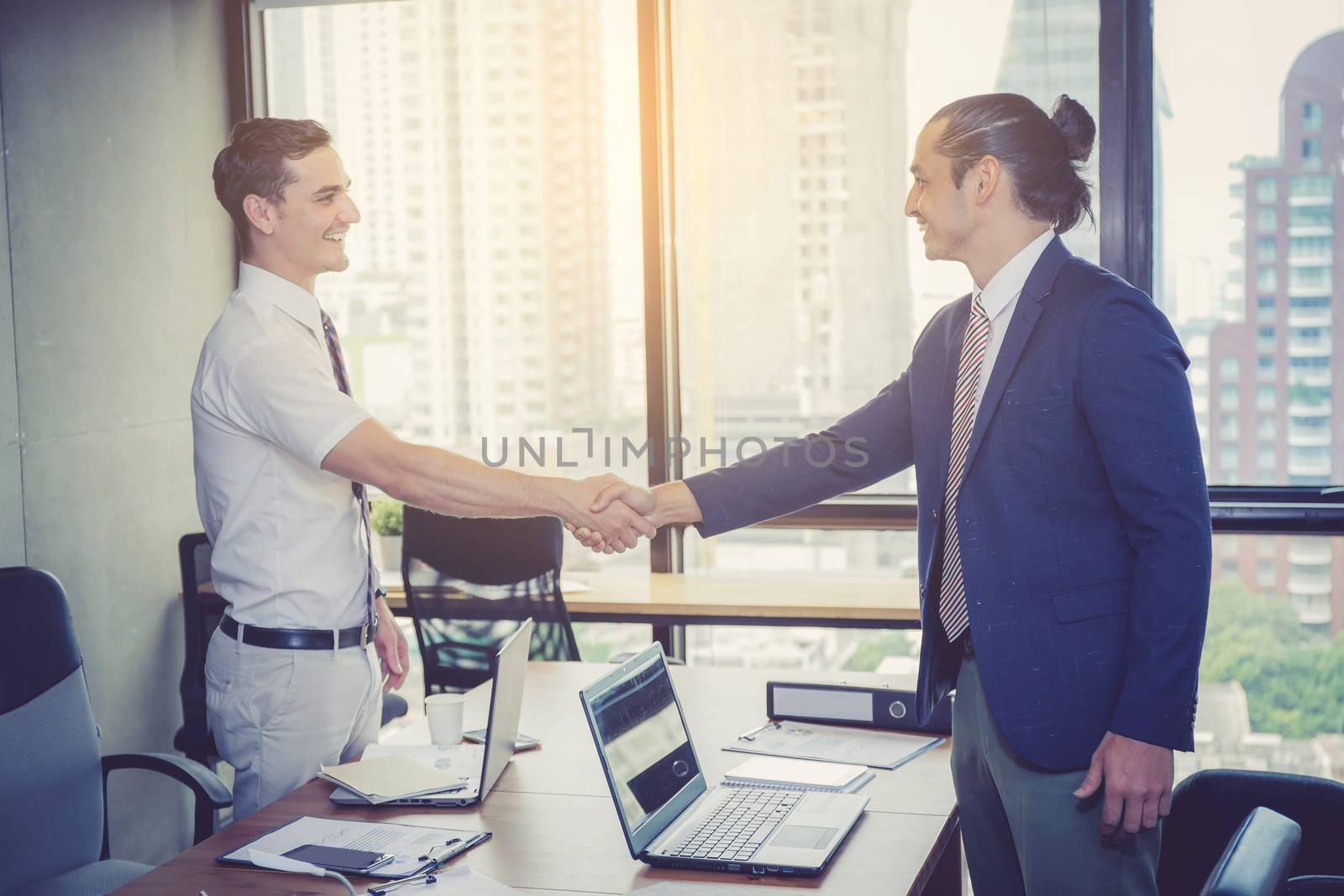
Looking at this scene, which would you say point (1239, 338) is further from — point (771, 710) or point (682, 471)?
point (771, 710)

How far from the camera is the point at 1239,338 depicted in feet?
13.0

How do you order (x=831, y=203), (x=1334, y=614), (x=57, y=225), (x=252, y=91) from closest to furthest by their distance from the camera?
(x=57, y=225), (x=1334, y=614), (x=831, y=203), (x=252, y=91)

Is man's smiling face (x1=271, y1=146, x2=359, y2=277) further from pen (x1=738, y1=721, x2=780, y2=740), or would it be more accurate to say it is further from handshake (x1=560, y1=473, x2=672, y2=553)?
pen (x1=738, y1=721, x2=780, y2=740)

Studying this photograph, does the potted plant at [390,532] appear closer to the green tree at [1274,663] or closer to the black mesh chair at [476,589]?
the black mesh chair at [476,589]

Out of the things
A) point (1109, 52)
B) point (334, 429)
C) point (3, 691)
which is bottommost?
point (3, 691)

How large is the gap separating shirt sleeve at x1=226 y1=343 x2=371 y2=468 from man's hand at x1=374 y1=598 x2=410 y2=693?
0.49 metres

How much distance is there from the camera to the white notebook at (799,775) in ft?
6.57

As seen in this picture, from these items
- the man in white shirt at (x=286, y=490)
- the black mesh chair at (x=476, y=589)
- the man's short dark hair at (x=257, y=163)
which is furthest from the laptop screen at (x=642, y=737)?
the black mesh chair at (x=476, y=589)

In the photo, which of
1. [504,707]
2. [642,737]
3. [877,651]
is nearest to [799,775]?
[642,737]

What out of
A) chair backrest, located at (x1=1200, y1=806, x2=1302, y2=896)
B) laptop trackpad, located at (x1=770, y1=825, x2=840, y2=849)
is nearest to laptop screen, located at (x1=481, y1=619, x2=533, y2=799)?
laptop trackpad, located at (x1=770, y1=825, x2=840, y2=849)

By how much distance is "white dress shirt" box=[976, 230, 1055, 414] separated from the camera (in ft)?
6.31

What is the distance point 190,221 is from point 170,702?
1.63 metres

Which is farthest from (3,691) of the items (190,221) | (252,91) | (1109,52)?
(1109,52)

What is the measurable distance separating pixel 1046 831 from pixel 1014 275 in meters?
0.84
